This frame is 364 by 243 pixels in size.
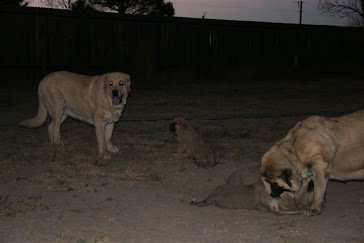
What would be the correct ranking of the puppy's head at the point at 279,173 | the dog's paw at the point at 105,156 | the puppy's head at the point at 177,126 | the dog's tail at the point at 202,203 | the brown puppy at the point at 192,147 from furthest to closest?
the puppy's head at the point at 177,126
the dog's paw at the point at 105,156
the brown puppy at the point at 192,147
the dog's tail at the point at 202,203
the puppy's head at the point at 279,173

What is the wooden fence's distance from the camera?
19.6 meters

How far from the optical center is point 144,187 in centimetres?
723

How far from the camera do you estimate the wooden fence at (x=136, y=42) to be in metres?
19.6

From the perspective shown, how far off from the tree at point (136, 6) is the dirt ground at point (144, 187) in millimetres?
19648

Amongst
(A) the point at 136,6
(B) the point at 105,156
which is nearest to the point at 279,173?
(B) the point at 105,156

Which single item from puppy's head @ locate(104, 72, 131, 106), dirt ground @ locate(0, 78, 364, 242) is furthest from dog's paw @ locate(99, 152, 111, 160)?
puppy's head @ locate(104, 72, 131, 106)

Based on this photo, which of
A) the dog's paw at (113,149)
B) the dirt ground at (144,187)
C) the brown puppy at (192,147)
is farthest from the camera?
the dog's paw at (113,149)

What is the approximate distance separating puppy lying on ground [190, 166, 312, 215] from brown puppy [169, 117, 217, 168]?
6.58 ft

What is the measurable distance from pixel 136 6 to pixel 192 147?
26.2 metres

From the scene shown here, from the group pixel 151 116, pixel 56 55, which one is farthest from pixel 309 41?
pixel 151 116

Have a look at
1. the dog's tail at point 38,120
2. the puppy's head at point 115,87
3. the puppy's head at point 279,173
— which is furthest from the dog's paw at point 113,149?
the puppy's head at point 279,173

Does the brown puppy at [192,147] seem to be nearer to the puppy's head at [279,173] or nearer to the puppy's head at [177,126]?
the puppy's head at [177,126]

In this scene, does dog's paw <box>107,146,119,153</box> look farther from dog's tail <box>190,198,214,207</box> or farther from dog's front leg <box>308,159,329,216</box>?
dog's front leg <box>308,159,329,216</box>

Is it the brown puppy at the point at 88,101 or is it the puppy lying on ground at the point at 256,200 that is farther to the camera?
the brown puppy at the point at 88,101
